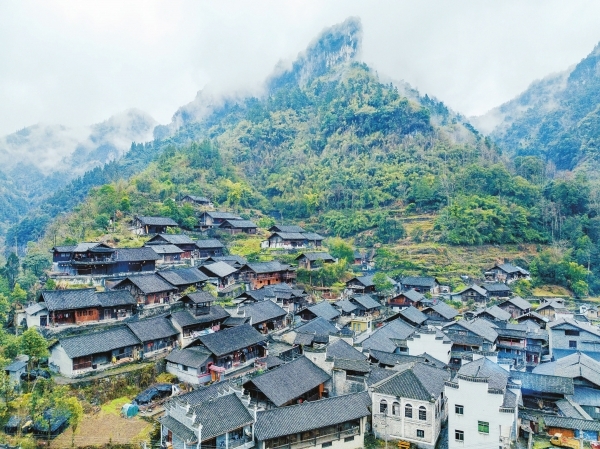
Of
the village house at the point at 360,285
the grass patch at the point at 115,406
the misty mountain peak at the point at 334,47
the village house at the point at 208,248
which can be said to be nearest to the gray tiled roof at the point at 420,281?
the village house at the point at 360,285

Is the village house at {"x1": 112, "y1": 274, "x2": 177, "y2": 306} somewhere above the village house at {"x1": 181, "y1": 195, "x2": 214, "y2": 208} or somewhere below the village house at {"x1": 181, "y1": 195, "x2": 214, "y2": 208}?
below

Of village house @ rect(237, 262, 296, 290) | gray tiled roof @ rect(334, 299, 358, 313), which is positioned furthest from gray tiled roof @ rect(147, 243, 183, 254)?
gray tiled roof @ rect(334, 299, 358, 313)

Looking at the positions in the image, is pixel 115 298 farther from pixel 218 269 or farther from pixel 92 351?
pixel 218 269

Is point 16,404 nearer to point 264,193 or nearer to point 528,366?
point 528,366

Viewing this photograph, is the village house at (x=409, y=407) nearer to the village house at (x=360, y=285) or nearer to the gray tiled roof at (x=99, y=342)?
the gray tiled roof at (x=99, y=342)

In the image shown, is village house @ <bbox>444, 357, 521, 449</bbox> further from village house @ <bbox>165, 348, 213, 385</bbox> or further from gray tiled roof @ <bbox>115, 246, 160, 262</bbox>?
gray tiled roof @ <bbox>115, 246, 160, 262</bbox>

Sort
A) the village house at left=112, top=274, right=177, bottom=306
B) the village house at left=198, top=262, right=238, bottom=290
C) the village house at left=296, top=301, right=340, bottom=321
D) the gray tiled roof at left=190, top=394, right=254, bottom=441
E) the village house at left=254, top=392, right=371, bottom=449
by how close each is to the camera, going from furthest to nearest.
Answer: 1. the village house at left=198, top=262, right=238, bottom=290
2. the village house at left=296, top=301, right=340, bottom=321
3. the village house at left=112, top=274, right=177, bottom=306
4. the village house at left=254, top=392, right=371, bottom=449
5. the gray tiled roof at left=190, top=394, right=254, bottom=441

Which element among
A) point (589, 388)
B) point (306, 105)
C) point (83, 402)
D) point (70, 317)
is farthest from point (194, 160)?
point (589, 388)
